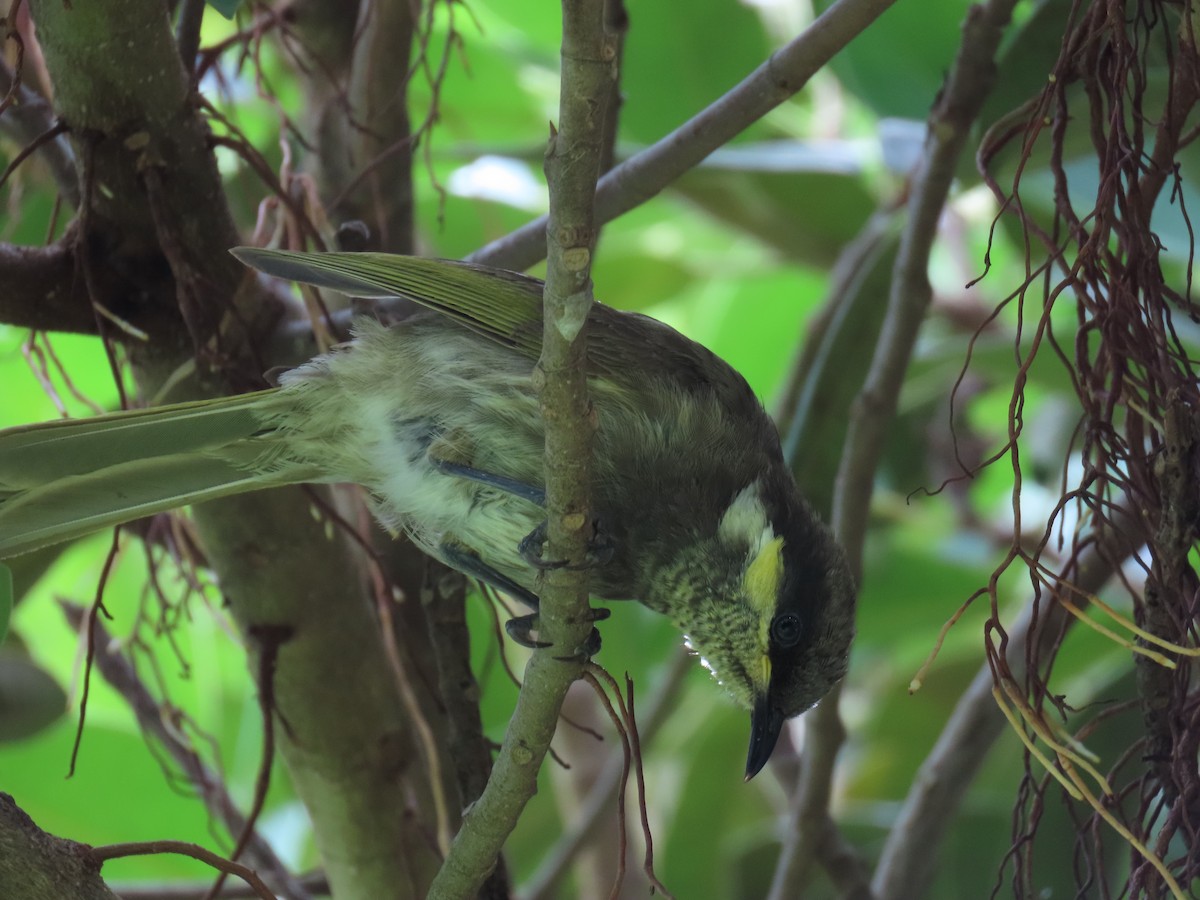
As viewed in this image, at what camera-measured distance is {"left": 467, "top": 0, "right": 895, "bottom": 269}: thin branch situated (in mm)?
1642

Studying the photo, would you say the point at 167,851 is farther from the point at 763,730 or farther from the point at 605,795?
the point at 605,795

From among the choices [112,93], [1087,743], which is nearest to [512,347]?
[112,93]

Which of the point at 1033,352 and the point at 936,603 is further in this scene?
the point at 936,603

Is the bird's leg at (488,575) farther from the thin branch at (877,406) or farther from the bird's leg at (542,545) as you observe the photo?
the thin branch at (877,406)

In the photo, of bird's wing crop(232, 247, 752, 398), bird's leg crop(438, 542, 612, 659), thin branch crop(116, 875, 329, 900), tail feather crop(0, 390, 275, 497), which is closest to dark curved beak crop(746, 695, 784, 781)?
bird's leg crop(438, 542, 612, 659)

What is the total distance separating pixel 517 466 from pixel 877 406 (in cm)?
68

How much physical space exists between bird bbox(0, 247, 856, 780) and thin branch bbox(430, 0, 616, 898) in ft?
1.36

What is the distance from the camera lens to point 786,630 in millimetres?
1939

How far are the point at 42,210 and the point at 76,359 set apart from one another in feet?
1.30

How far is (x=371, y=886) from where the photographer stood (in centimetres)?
209

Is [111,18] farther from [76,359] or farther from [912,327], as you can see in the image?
[76,359]

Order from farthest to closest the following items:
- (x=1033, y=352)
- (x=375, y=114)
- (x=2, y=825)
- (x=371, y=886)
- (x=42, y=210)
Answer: (x=42, y=210) → (x=375, y=114) → (x=371, y=886) → (x=1033, y=352) → (x=2, y=825)

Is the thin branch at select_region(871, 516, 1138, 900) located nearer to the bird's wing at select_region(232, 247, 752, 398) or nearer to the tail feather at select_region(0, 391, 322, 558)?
the bird's wing at select_region(232, 247, 752, 398)

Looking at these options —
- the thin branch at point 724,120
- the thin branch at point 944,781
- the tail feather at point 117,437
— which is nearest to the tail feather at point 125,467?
the tail feather at point 117,437
